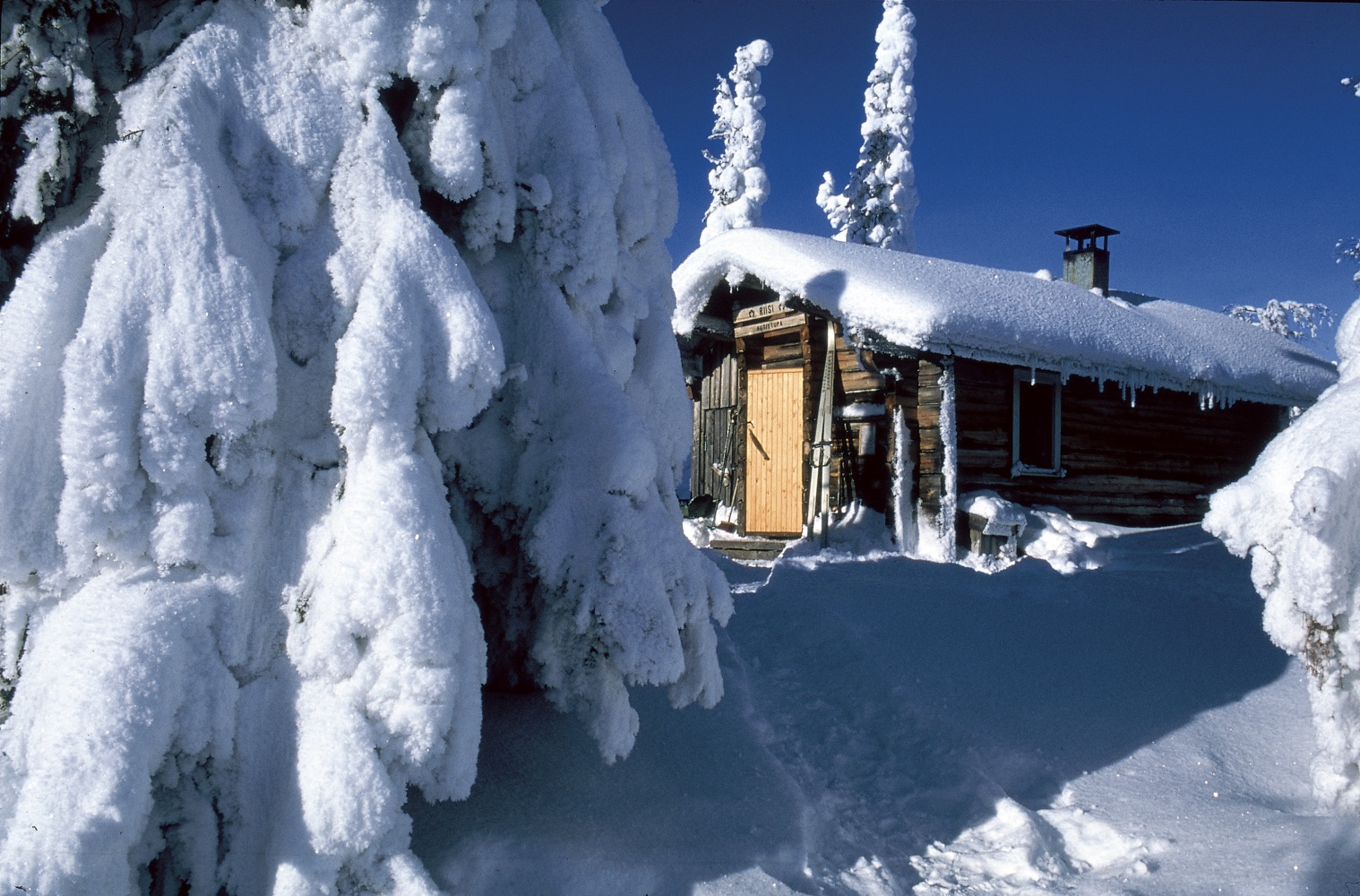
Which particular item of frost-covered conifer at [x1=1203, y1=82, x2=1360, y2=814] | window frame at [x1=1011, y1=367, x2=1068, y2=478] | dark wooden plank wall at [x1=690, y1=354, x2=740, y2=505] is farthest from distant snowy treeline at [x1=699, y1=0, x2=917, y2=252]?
frost-covered conifer at [x1=1203, y1=82, x2=1360, y2=814]

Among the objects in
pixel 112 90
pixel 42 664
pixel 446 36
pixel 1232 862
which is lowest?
pixel 1232 862

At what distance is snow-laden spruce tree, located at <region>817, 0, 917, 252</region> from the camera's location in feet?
79.8

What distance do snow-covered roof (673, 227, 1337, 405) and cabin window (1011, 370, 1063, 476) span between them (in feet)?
2.23

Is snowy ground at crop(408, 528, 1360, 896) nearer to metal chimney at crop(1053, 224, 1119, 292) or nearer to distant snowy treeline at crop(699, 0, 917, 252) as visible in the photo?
metal chimney at crop(1053, 224, 1119, 292)

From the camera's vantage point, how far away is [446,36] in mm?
3254

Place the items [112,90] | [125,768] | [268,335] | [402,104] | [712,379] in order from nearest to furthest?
[125,768]
[268,335]
[112,90]
[402,104]
[712,379]

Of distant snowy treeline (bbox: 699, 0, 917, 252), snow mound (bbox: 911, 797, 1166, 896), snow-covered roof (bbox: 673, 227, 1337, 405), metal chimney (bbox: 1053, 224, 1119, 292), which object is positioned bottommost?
Result: snow mound (bbox: 911, 797, 1166, 896)

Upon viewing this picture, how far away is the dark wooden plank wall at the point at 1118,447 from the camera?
10.9m

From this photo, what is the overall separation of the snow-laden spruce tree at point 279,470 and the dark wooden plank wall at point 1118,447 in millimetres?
8283

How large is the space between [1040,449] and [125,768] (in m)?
11.7

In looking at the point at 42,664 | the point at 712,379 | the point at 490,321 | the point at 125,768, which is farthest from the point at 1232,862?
the point at 712,379

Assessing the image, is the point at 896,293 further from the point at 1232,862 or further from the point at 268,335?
the point at 268,335

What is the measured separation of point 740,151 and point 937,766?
25.5 meters

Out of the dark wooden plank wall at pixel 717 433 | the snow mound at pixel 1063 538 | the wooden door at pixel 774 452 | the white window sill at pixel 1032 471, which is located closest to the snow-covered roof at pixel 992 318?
the white window sill at pixel 1032 471
